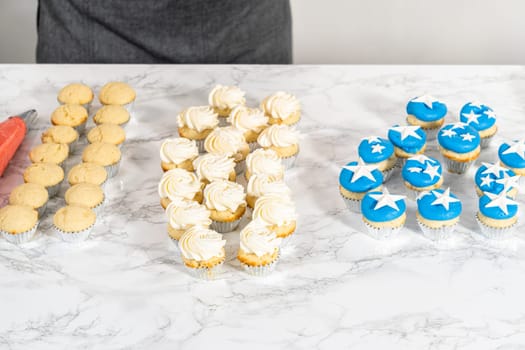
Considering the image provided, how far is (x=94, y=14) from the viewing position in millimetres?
2363

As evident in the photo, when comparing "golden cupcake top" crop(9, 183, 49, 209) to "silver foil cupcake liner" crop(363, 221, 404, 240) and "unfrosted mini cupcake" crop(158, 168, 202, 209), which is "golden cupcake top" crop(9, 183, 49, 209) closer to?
"unfrosted mini cupcake" crop(158, 168, 202, 209)

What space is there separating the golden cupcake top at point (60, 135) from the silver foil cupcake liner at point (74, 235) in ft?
0.92

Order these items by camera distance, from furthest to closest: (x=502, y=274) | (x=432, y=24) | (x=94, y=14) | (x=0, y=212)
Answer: (x=432, y=24) < (x=94, y=14) < (x=0, y=212) < (x=502, y=274)

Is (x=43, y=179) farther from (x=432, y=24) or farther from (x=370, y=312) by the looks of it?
(x=432, y=24)

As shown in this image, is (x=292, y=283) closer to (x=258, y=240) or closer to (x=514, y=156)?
(x=258, y=240)

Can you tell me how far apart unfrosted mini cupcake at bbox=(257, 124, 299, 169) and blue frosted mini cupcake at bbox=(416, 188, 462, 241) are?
316 mm

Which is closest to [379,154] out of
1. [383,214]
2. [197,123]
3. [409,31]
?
[383,214]

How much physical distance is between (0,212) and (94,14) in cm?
86

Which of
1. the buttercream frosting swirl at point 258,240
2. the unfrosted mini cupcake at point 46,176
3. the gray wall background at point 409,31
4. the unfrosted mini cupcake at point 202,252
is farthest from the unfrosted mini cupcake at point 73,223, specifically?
the gray wall background at point 409,31

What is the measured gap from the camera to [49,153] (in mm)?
1841

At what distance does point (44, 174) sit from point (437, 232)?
811 millimetres

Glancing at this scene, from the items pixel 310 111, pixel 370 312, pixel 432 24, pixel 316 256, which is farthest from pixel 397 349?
pixel 432 24

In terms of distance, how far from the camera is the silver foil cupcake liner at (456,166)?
182cm

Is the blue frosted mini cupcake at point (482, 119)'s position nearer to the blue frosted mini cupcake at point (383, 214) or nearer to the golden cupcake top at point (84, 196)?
the blue frosted mini cupcake at point (383, 214)
